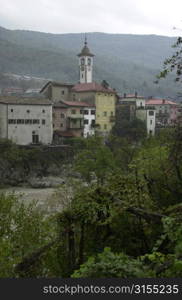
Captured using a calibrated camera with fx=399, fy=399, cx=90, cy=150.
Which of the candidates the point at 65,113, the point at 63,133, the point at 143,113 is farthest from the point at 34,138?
the point at 143,113

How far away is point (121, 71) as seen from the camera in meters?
190

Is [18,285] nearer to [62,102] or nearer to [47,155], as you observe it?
[47,155]

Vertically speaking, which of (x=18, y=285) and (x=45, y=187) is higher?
(x=18, y=285)

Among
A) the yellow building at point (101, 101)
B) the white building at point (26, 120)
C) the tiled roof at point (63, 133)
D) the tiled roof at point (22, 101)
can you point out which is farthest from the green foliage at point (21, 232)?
the yellow building at point (101, 101)

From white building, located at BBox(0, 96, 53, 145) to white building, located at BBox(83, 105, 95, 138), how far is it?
20.2 feet

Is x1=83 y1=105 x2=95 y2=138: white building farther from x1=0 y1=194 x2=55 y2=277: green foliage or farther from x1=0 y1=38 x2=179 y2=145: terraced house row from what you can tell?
x1=0 y1=194 x2=55 y2=277: green foliage

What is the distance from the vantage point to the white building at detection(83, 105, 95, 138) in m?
57.9

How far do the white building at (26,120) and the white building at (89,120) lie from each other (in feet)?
20.2

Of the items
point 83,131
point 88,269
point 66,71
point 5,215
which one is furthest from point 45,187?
point 66,71

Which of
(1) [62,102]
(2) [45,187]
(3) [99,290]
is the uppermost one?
(1) [62,102]

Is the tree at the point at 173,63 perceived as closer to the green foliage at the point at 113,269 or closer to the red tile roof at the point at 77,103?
the green foliage at the point at 113,269

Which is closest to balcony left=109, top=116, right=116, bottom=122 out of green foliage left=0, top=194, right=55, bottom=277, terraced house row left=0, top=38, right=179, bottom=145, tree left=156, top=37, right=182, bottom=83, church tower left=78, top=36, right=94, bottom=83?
terraced house row left=0, top=38, right=179, bottom=145

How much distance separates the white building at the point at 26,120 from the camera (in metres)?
49.9

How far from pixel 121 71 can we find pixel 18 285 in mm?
190674
